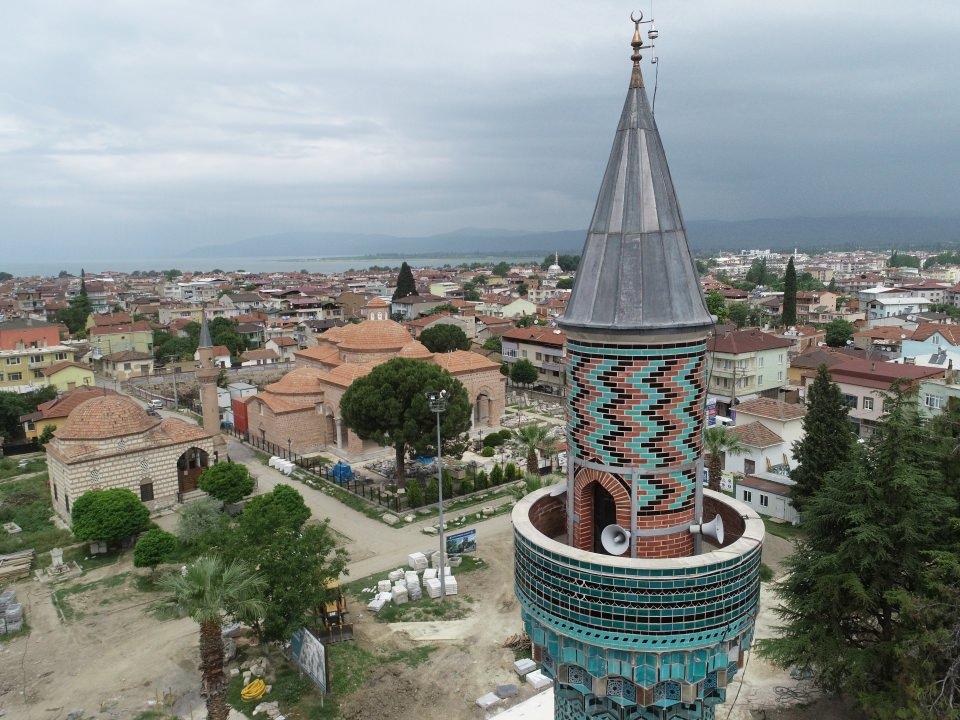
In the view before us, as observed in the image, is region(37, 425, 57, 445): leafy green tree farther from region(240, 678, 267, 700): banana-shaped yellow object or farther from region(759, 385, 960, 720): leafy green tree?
region(759, 385, 960, 720): leafy green tree

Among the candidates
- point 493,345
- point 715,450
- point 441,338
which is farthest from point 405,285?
point 715,450

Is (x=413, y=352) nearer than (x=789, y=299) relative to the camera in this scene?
Yes

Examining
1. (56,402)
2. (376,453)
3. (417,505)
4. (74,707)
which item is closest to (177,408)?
(56,402)

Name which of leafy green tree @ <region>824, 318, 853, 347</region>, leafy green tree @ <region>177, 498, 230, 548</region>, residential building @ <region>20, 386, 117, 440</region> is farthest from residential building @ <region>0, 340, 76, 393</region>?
leafy green tree @ <region>824, 318, 853, 347</region>

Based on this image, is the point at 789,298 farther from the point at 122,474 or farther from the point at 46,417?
the point at 46,417

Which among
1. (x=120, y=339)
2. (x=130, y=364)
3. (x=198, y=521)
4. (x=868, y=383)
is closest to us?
(x=198, y=521)
